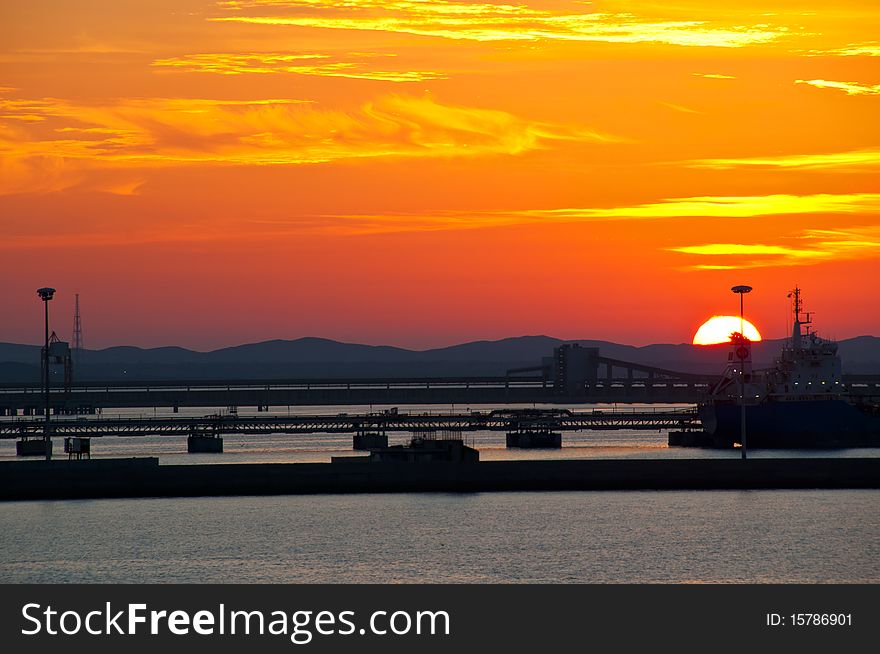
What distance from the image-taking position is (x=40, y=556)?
4134 centimetres

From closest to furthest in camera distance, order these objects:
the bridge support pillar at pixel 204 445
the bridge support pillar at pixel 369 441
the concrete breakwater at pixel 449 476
Answer: 1. the concrete breakwater at pixel 449 476
2. the bridge support pillar at pixel 369 441
3. the bridge support pillar at pixel 204 445

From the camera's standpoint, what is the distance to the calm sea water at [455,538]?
3775cm

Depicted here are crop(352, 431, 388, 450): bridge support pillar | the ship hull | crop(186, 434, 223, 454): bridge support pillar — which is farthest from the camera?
crop(186, 434, 223, 454): bridge support pillar

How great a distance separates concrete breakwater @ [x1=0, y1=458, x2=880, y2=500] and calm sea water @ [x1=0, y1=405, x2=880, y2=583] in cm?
114

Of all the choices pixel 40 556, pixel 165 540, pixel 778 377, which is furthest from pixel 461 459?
pixel 778 377

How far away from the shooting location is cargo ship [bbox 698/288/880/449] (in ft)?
301

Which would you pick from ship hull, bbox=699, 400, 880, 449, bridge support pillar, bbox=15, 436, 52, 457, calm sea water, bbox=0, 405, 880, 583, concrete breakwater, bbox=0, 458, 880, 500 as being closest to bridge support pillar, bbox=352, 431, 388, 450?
bridge support pillar, bbox=15, 436, 52, 457

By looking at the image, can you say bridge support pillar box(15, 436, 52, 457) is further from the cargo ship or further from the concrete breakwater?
the cargo ship

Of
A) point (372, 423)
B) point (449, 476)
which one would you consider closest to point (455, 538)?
point (449, 476)

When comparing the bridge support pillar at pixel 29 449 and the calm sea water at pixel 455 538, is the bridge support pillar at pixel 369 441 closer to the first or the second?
the bridge support pillar at pixel 29 449

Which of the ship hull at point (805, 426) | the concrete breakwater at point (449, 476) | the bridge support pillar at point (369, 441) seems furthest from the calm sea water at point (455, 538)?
the bridge support pillar at point (369, 441)

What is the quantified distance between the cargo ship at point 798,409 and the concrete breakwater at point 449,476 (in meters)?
29.4

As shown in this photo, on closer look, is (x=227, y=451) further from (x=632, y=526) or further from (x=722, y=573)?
(x=722, y=573)

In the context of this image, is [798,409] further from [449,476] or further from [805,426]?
[449,476]
